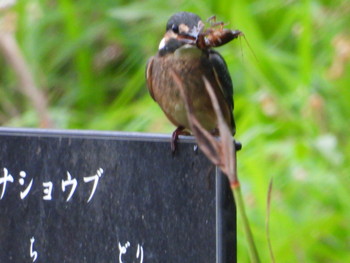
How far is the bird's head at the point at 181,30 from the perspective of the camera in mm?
1678

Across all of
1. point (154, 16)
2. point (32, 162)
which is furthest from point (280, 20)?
point (32, 162)

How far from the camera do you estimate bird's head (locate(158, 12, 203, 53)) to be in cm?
168

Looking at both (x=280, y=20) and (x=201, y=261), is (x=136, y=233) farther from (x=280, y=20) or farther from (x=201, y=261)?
(x=280, y=20)

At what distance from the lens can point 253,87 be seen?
285cm

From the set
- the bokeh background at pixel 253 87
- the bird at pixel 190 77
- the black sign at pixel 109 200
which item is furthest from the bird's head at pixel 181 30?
the bokeh background at pixel 253 87

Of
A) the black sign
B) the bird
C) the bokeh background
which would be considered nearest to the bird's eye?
the bird

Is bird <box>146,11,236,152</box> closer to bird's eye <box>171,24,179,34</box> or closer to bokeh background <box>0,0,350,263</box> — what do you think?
bird's eye <box>171,24,179,34</box>

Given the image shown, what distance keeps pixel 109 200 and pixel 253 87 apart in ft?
5.15

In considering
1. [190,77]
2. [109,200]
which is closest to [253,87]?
[190,77]

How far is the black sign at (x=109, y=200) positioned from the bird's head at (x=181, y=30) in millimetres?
335

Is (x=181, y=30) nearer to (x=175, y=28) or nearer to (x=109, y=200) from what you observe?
(x=175, y=28)

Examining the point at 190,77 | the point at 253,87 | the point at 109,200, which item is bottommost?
the point at 109,200

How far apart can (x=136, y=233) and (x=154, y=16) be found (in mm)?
1843

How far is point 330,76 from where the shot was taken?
2.67 m
